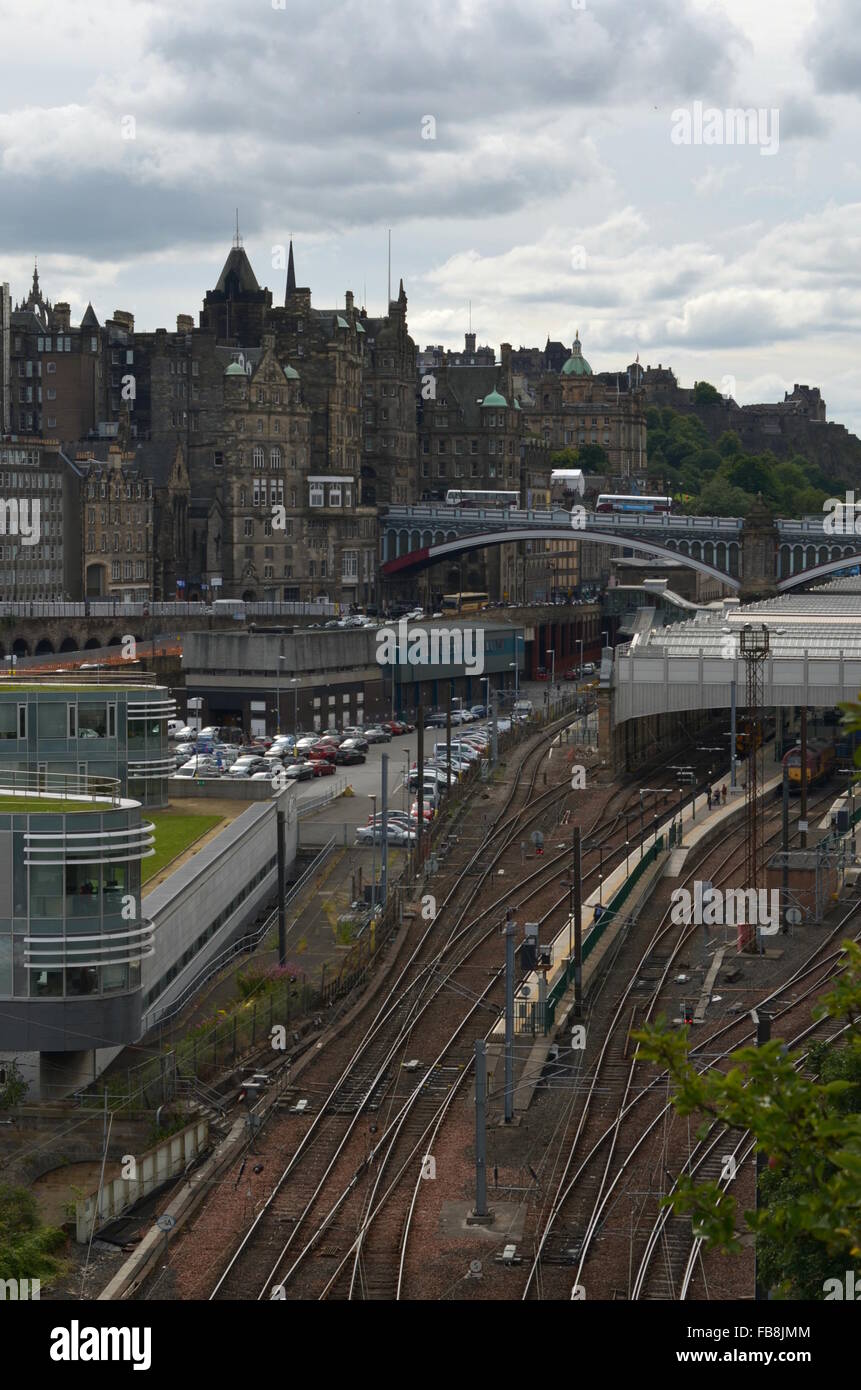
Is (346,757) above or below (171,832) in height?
below

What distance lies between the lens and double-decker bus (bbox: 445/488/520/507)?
143125mm

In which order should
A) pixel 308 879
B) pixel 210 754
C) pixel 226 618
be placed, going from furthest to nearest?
pixel 226 618
pixel 210 754
pixel 308 879

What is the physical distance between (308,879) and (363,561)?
78.6 metres

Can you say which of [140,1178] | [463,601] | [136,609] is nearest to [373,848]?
[140,1178]

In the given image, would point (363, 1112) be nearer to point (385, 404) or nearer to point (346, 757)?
point (346, 757)

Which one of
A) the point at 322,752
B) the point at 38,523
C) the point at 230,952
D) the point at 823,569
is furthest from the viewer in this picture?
the point at 823,569

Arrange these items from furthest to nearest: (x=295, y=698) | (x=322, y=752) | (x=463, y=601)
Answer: (x=463, y=601)
(x=295, y=698)
(x=322, y=752)

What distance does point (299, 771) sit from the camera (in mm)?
69125

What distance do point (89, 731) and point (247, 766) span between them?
74.5 ft

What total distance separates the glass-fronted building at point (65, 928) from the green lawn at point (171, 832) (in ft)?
19.8

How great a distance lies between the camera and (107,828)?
108 ft

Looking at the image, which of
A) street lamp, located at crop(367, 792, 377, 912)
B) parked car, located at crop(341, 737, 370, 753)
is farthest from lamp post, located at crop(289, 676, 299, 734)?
street lamp, located at crop(367, 792, 377, 912)
